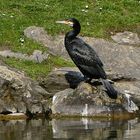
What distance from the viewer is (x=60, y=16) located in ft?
120

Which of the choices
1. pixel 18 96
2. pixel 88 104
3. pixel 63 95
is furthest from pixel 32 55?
pixel 88 104

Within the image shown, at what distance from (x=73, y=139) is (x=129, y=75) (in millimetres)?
9138

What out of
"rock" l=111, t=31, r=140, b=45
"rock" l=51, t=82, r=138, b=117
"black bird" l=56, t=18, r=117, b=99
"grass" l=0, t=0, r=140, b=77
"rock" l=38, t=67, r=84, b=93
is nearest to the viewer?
"rock" l=51, t=82, r=138, b=117

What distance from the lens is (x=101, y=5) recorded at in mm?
38875

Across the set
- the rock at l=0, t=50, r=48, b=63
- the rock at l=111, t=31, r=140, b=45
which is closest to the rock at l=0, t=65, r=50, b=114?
the rock at l=0, t=50, r=48, b=63

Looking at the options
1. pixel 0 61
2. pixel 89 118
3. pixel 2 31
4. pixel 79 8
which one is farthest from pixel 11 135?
pixel 79 8

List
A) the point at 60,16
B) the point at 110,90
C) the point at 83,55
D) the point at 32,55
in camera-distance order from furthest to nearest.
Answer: the point at 60,16 < the point at 32,55 < the point at 83,55 < the point at 110,90

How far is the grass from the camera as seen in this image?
33781 mm

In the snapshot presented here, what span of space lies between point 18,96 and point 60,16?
1115 cm

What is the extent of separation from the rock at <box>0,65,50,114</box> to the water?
1022 mm

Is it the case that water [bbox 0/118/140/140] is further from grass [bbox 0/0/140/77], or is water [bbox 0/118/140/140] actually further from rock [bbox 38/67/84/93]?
grass [bbox 0/0/140/77]

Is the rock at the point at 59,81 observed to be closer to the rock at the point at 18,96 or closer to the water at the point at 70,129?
the rock at the point at 18,96

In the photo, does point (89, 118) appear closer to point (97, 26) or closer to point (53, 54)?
point (53, 54)

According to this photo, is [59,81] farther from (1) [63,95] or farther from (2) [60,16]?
(2) [60,16]
